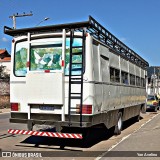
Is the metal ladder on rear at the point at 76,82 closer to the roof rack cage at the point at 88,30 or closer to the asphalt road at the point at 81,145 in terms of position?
the roof rack cage at the point at 88,30

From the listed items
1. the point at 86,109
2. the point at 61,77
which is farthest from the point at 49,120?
the point at 61,77

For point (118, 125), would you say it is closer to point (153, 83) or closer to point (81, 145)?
point (81, 145)

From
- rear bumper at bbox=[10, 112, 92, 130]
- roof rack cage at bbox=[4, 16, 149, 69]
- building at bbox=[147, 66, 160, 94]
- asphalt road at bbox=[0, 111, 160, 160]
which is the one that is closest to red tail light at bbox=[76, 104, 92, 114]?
rear bumper at bbox=[10, 112, 92, 130]

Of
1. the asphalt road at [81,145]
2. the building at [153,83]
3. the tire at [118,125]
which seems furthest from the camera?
the building at [153,83]

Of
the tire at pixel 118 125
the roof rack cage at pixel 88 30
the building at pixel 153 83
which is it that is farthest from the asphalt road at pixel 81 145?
the building at pixel 153 83

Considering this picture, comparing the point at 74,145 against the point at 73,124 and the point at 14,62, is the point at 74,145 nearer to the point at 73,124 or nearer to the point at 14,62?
the point at 73,124

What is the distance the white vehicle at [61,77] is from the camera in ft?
27.2

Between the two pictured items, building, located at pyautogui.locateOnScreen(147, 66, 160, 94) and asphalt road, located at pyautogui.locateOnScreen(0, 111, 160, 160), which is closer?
asphalt road, located at pyautogui.locateOnScreen(0, 111, 160, 160)

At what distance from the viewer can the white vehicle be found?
27.2 ft

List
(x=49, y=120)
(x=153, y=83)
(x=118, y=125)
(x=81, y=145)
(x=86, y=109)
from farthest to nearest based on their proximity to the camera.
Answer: (x=153, y=83)
(x=118, y=125)
(x=81, y=145)
(x=49, y=120)
(x=86, y=109)

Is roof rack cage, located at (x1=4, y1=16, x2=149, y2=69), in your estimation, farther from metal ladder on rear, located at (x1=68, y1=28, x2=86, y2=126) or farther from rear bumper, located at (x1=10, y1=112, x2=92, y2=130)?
rear bumper, located at (x1=10, y1=112, x2=92, y2=130)

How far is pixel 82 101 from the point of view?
27.1 ft

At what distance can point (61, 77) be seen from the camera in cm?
833

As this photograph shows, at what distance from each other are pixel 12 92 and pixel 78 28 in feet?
8.99
